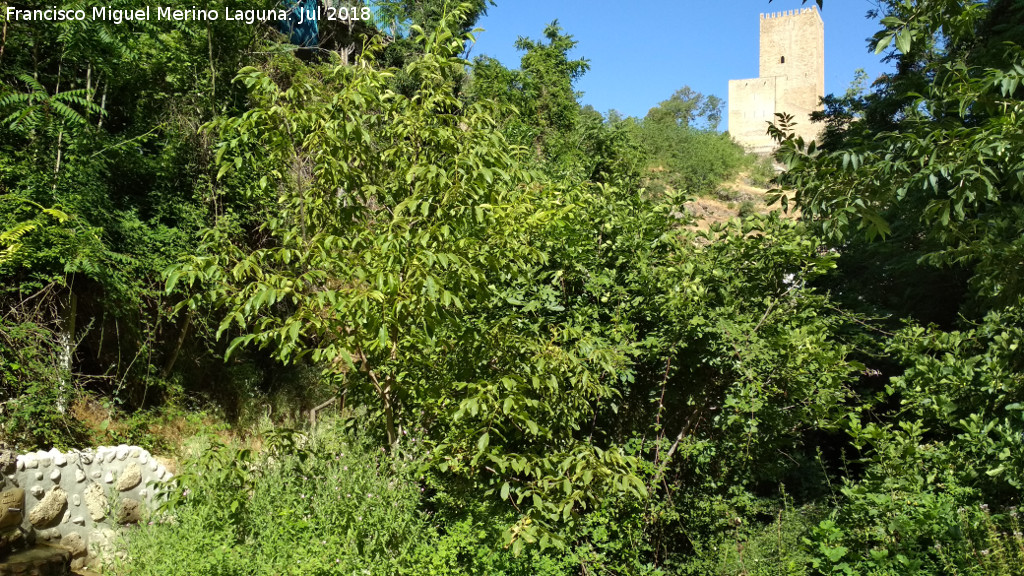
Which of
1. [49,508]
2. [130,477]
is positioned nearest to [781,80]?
[130,477]

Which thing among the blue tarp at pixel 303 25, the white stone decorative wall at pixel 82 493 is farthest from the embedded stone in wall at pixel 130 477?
the blue tarp at pixel 303 25

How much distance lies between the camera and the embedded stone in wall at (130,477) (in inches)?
182

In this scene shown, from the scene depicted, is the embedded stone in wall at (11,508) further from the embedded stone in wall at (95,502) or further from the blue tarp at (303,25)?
the blue tarp at (303,25)

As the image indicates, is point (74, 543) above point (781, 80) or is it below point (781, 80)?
below

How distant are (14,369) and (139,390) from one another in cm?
157

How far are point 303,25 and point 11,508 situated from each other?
346 inches

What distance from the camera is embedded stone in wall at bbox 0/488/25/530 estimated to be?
3.90m

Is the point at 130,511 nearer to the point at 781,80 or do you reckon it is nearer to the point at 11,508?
the point at 11,508

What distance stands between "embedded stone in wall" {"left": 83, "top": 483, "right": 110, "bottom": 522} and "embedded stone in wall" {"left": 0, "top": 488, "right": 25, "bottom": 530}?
43 centimetres

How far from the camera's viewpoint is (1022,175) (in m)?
2.39

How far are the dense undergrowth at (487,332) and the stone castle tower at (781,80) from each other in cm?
4319

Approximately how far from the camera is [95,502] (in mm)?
4457

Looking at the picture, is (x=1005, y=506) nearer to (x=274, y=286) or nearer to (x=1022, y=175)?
(x=1022, y=175)

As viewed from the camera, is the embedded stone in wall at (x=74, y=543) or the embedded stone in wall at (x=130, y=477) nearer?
the embedded stone in wall at (x=74, y=543)
